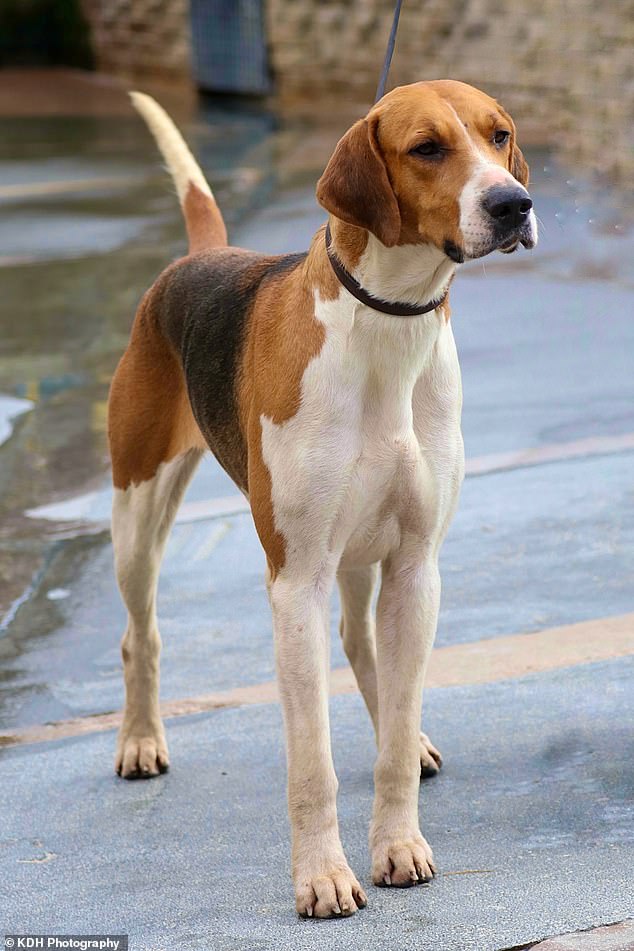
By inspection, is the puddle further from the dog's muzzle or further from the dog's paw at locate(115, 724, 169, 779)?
the dog's muzzle

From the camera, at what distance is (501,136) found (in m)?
3.08

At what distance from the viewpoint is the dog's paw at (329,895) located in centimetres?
314

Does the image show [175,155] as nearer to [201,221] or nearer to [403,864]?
[201,221]

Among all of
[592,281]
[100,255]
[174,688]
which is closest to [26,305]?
[100,255]

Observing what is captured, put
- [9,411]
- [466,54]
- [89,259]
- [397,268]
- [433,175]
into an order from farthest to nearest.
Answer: [466,54] < [89,259] < [9,411] < [397,268] < [433,175]

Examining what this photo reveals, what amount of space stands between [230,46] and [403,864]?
1626 centimetres

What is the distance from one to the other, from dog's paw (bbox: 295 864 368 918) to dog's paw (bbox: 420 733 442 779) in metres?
0.64

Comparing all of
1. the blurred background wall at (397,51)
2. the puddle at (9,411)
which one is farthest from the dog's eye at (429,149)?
the blurred background wall at (397,51)

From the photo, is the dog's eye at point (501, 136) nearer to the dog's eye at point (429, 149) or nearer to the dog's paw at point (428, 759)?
the dog's eye at point (429, 149)

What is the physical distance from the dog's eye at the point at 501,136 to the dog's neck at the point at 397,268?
10.4 inches

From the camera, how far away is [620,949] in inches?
110

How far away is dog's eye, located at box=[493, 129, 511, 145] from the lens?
3.06 metres

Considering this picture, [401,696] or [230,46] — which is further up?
[401,696]


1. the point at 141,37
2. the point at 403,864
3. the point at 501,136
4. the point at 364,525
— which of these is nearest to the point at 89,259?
the point at 364,525
